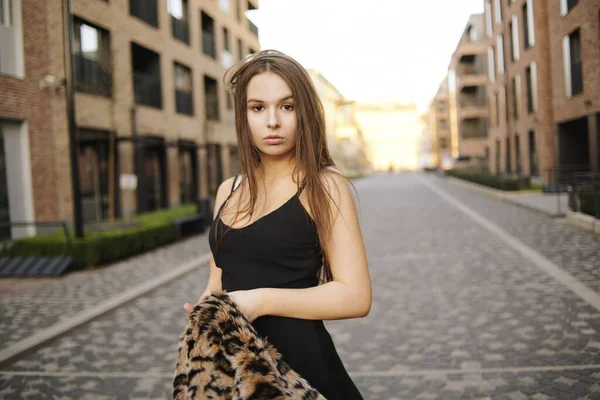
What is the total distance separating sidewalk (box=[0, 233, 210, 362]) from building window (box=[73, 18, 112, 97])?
4412mm

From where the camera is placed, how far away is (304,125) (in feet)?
5.13

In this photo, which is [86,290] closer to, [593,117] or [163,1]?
[163,1]

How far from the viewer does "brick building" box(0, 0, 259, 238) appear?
6.55 metres

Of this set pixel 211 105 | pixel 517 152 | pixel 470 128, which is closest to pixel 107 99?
pixel 211 105

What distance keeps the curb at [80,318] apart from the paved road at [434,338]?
3.3 inches

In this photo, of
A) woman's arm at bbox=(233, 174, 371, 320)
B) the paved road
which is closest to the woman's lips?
woman's arm at bbox=(233, 174, 371, 320)

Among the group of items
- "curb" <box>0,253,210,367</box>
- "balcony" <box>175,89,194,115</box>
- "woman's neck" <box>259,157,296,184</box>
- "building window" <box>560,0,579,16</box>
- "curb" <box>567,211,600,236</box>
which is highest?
"balcony" <box>175,89,194,115</box>

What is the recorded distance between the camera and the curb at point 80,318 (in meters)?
5.07

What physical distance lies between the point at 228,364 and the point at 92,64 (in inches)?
520

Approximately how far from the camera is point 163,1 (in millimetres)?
4867

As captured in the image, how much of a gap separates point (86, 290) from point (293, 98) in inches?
282

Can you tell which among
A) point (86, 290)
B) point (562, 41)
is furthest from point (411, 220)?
point (86, 290)

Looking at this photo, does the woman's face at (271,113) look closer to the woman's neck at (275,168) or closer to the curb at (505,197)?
the woman's neck at (275,168)

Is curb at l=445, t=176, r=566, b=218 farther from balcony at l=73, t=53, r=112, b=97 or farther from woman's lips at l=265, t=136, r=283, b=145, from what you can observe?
woman's lips at l=265, t=136, r=283, b=145
